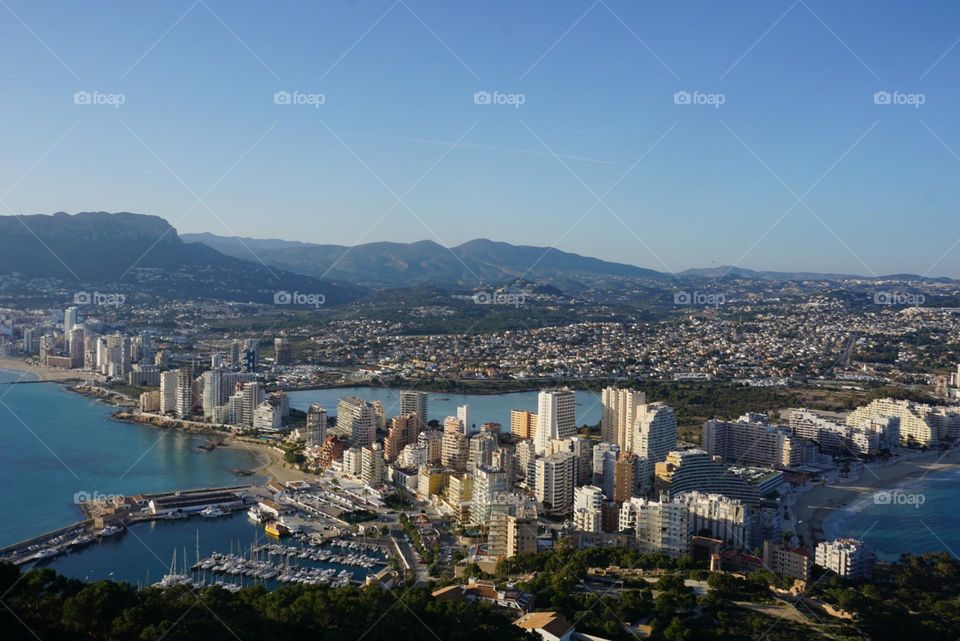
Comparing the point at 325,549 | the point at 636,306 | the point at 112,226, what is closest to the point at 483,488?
the point at 325,549

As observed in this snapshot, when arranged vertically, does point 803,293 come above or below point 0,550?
above

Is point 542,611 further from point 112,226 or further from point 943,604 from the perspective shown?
point 112,226

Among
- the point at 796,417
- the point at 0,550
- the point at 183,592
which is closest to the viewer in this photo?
the point at 183,592
